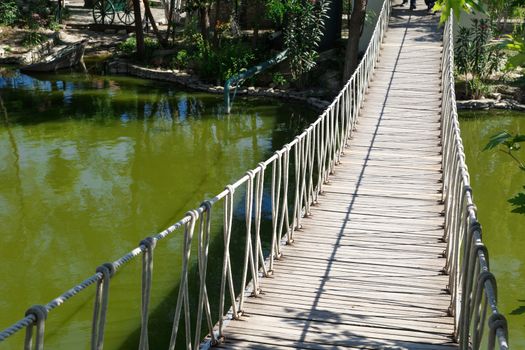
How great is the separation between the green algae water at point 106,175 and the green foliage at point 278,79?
2.05 ft

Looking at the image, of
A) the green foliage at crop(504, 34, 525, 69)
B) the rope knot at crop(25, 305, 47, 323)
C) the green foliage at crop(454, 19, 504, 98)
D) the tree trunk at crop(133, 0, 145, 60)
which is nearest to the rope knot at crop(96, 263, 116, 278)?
the rope knot at crop(25, 305, 47, 323)

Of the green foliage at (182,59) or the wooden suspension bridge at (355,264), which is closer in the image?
the wooden suspension bridge at (355,264)

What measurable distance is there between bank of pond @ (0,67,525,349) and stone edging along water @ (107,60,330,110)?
301 mm

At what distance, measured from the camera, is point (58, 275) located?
22.2 feet

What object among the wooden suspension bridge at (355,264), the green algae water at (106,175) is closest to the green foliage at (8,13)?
the green algae water at (106,175)

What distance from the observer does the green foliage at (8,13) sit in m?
18.9

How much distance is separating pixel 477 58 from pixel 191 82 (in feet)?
18.1

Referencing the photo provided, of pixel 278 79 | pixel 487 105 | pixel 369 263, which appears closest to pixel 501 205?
pixel 369 263

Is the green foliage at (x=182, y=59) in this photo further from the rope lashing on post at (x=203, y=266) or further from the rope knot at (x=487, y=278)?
the rope knot at (x=487, y=278)

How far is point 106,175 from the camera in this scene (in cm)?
968

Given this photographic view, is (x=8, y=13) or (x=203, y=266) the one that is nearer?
(x=203, y=266)

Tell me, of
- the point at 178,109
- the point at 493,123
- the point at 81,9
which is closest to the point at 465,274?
the point at 493,123

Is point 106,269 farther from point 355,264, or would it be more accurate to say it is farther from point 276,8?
point 276,8

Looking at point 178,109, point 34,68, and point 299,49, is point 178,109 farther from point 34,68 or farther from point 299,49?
point 34,68
